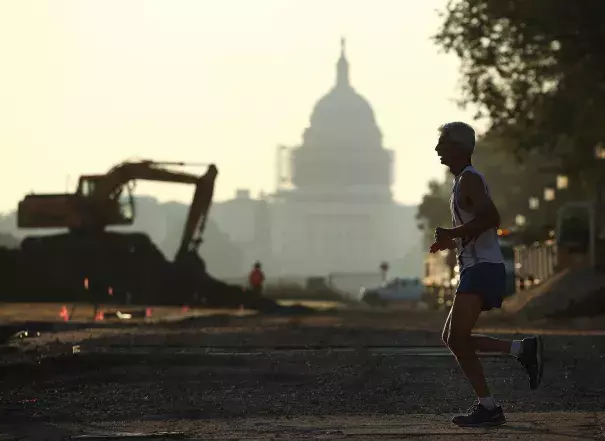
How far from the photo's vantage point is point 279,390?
12594mm

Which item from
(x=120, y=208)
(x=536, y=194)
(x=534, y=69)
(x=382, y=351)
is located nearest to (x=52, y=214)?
(x=120, y=208)

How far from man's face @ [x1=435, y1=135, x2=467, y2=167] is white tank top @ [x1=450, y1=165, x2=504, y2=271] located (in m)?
0.10

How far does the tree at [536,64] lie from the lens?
37969 millimetres

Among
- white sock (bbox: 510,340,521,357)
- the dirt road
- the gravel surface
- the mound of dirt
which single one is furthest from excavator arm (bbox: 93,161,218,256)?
white sock (bbox: 510,340,521,357)

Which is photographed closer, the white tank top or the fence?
the white tank top

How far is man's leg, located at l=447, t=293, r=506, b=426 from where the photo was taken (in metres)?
9.20

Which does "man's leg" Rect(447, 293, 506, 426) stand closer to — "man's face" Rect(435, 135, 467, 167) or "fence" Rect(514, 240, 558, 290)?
"man's face" Rect(435, 135, 467, 167)

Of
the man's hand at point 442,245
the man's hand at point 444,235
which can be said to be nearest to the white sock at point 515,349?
the man's hand at point 442,245

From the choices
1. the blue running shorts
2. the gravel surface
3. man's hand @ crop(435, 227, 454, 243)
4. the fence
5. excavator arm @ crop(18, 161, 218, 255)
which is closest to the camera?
man's hand @ crop(435, 227, 454, 243)

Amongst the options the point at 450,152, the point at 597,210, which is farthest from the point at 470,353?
the point at 597,210

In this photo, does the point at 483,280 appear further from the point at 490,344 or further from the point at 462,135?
the point at 462,135

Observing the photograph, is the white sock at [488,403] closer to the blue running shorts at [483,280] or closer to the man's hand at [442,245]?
the blue running shorts at [483,280]

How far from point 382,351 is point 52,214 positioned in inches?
1434

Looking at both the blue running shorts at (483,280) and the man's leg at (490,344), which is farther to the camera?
the man's leg at (490,344)
